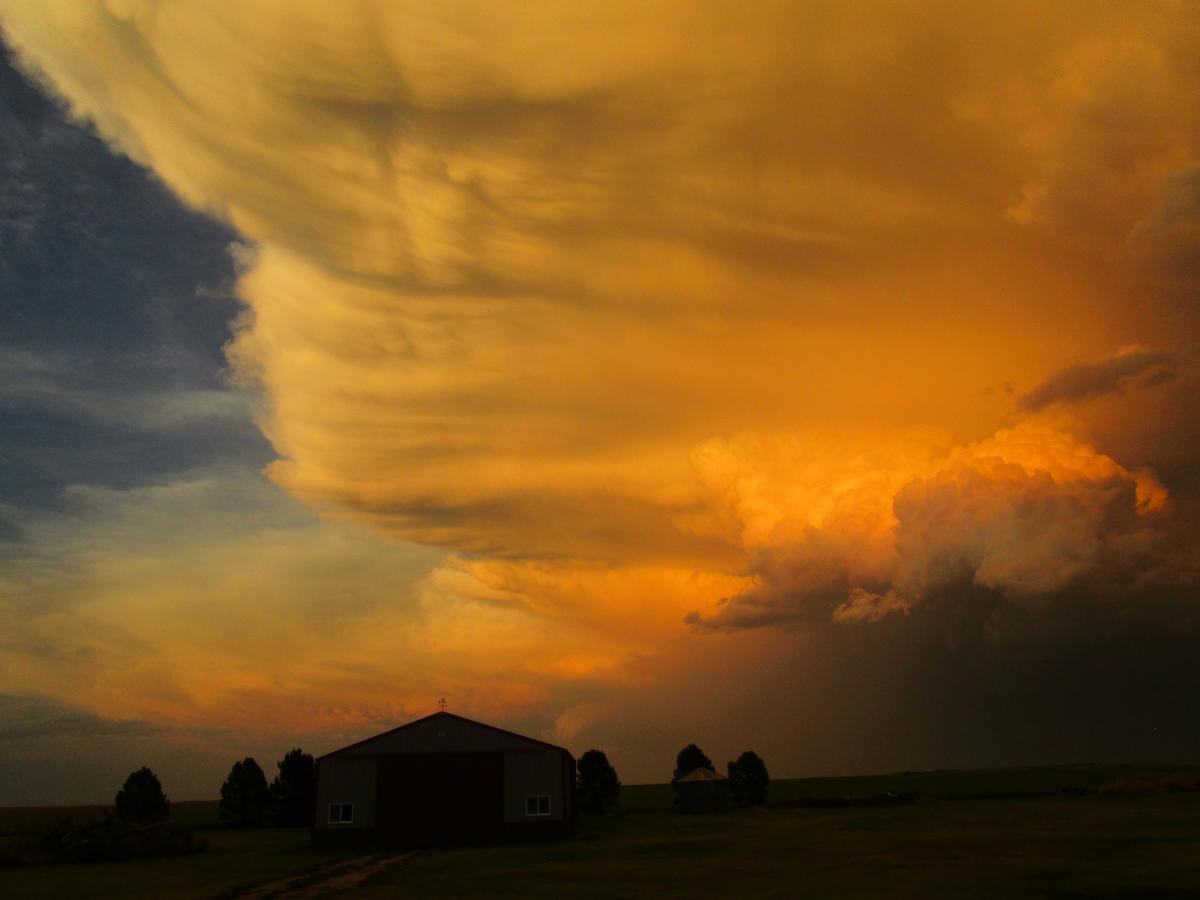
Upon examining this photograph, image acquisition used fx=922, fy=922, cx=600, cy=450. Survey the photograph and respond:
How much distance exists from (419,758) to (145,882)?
22.7 meters

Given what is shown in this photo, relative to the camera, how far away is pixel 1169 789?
87875mm

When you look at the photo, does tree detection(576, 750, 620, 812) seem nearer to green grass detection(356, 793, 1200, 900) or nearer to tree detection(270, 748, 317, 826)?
tree detection(270, 748, 317, 826)

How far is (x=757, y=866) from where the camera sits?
121 ft

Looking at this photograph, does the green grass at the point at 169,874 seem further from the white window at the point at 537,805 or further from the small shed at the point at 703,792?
the small shed at the point at 703,792

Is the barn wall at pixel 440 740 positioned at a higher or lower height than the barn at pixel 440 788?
higher

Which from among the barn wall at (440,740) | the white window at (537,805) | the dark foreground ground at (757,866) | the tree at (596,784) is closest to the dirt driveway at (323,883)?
the dark foreground ground at (757,866)

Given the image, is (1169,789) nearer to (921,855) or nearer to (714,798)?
(714,798)

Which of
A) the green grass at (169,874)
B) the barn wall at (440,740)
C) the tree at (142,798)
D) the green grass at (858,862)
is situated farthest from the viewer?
the tree at (142,798)

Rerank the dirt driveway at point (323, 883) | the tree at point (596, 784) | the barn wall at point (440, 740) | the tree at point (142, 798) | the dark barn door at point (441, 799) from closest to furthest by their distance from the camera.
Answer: the dirt driveway at point (323, 883) < the dark barn door at point (441, 799) < the barn wall at point (440, 740) < the tree at point (142, 798) < the tree at point (596, 784)

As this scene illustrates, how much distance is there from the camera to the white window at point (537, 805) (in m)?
58.4

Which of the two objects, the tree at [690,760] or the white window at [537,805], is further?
the tree at [690,760]

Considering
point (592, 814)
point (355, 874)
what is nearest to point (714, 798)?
point (592, 814)

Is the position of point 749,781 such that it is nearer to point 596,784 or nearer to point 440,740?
point 596,784

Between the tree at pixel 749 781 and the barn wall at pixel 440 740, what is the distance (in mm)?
63242
